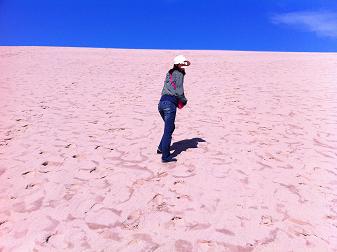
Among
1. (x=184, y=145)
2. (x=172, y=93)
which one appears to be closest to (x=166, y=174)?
(x=172, y=93)

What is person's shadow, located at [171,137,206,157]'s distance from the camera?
6637mm

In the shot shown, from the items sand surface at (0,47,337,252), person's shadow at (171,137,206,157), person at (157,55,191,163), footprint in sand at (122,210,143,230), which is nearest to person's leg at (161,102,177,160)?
person at (157,55,191,163)

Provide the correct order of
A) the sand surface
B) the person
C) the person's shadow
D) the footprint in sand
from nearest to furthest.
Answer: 1. the sand surface
2. the footprint in sand
3. the person
4. the person's shadow

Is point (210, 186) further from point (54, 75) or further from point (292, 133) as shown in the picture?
point (54, 75)

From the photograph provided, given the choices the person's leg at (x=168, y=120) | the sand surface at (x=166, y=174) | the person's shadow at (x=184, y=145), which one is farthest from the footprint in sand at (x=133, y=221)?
the person's shadow at (x=184, y=145)

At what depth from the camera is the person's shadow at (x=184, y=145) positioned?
6637 mm

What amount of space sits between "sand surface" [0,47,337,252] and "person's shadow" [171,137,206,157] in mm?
40

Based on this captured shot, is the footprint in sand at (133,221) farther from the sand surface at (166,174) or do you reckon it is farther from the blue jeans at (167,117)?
the blue jeans at (167,117)

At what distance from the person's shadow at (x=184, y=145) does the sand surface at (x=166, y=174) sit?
0.04 meters

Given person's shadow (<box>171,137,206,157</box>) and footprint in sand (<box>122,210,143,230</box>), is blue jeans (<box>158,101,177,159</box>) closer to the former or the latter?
person's shadow (<box>171,137,206,157</box>)

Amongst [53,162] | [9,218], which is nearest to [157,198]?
[9,218]

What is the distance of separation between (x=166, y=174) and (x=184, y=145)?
1655 millimetres

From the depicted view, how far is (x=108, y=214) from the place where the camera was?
14.2 feet

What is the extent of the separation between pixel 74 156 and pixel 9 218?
2134mm
